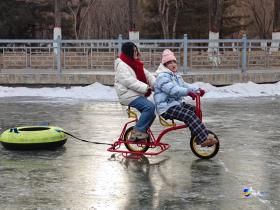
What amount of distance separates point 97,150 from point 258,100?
378 inches

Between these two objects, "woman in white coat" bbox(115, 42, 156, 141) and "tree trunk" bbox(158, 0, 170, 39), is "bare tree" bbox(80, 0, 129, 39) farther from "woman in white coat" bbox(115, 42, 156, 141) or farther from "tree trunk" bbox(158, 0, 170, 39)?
"woman in white coat" bbox(115, 42, 156, 141)

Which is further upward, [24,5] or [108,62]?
[24,5]

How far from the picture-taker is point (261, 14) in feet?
196

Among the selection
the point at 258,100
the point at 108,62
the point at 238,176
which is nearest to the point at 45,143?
the point at 238,176

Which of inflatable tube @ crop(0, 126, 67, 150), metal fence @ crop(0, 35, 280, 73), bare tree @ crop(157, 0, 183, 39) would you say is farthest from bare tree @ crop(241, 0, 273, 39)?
inflatable tube @ crop(0, 126, 67, 150)

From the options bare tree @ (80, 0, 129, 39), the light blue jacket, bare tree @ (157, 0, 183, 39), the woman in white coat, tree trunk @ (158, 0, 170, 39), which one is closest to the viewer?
the light blue jacket

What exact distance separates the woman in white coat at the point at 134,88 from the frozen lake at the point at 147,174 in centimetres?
51

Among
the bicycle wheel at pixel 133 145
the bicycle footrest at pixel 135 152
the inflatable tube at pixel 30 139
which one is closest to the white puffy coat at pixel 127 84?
the bicycle wheel at pixel 133 145

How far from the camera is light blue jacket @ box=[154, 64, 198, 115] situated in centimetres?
771

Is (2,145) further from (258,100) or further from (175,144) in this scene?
(258,100)

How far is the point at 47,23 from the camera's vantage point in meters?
49.7

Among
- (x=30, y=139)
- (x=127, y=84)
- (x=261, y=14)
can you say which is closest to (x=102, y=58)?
(x=30, y=139)

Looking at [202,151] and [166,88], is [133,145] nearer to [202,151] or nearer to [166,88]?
[202,151]

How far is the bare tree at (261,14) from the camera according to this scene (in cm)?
5484
